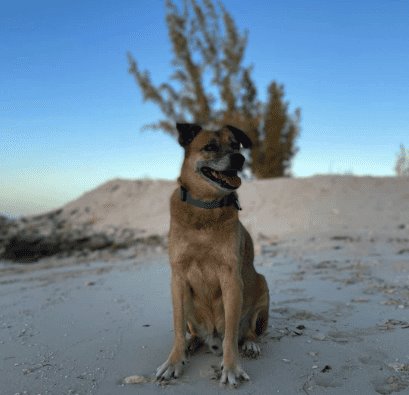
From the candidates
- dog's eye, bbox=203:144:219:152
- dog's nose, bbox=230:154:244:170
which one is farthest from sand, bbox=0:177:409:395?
dog's eye, bbox=203:144:219:152

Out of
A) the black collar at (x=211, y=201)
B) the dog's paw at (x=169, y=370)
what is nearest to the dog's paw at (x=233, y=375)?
the dog's paw at (x=169, y=370)

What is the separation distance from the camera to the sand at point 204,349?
2910mm

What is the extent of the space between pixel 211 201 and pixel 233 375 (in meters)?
1.18

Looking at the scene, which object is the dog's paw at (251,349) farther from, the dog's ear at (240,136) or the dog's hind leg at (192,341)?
the dog's ear at (240,136)

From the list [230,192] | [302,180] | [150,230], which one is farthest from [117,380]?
[302,180]

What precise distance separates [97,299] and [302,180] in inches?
487

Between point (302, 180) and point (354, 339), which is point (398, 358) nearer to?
point (354, 339)

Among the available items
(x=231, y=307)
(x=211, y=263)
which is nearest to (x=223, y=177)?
(x=211, y=263)

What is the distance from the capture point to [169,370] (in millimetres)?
3018

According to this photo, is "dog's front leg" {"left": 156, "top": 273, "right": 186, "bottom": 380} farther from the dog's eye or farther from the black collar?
the dog's eye

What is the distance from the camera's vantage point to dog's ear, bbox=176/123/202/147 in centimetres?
358

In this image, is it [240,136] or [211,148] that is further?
[240,136]

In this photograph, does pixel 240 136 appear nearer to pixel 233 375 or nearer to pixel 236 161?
pixel 236 161

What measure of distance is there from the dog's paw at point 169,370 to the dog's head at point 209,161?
120 centimetres
